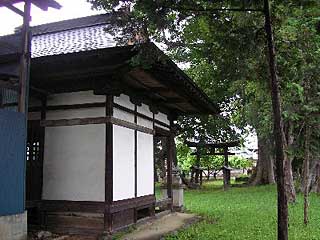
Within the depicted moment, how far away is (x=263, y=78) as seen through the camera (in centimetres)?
722

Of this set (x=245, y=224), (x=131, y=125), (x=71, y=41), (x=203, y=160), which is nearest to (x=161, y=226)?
(x=245, y=224)

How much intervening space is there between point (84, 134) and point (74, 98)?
2.92 feet

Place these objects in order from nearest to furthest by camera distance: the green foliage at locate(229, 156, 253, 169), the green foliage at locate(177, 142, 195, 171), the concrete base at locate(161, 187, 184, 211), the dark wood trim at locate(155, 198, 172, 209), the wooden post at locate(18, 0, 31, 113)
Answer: the wooden post at locate(18, 0, 31, 113)
the dark wood trim at locate(155, 198, 172, 209)
the concrete base at locate(161, 187, 184, 211)
the green foliage at locate(177, 142, 195, 171)
the green foliage at locate(229, 156, 253, 169)

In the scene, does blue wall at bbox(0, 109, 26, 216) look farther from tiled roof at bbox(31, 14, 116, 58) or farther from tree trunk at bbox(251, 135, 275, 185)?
tree trunk at bbox(251, 135, 275, 185)

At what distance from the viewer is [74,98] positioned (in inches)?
349

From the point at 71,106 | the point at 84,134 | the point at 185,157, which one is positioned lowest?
the point at 185,157

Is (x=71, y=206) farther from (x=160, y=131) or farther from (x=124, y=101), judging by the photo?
(x=160, y=131)

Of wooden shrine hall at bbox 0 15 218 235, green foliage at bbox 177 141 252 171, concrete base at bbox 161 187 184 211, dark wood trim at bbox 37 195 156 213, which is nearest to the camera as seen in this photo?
wooden shrine hall at bbox 0 15 218 235

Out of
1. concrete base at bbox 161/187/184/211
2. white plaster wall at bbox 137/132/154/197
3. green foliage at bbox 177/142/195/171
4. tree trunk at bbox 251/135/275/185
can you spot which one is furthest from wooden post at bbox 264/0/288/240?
green foliage at bbox 177/142/195/171

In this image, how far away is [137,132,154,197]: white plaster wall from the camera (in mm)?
10211

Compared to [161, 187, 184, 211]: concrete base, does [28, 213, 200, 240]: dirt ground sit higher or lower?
lower

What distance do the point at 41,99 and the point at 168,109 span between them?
16.3 ft

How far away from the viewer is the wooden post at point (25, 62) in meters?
7.13

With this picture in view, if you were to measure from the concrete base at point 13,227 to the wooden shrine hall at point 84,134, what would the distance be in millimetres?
1661
